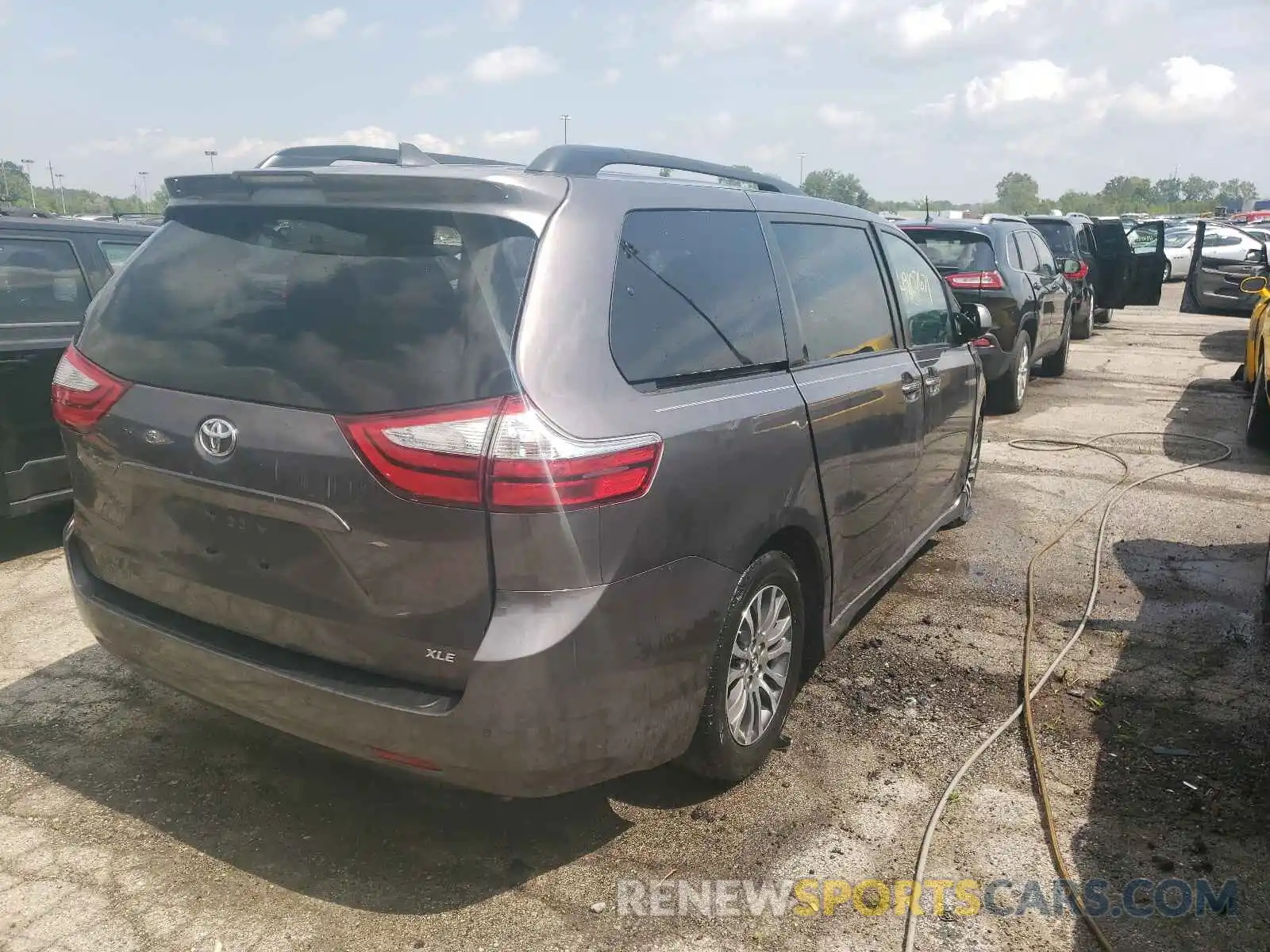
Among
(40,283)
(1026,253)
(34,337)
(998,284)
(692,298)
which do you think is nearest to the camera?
(692,298)

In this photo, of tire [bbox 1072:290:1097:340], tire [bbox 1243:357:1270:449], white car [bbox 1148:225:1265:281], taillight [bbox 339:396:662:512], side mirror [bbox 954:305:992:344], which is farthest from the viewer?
tire [bbox 1072:290:1097:340]

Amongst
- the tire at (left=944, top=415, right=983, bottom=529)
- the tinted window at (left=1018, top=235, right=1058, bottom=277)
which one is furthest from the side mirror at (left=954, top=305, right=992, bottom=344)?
the tinted window at (left=1018, top=235, right=1058, bottom=277)

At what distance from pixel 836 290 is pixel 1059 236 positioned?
527 inches

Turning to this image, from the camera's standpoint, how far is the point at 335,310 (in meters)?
2.42

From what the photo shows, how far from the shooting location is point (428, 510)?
7.43 ft

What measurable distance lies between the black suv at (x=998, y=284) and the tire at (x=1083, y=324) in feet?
17.7

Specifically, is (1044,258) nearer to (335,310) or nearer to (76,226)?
(76,226)

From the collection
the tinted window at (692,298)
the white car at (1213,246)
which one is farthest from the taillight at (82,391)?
the white car at (1213,246)

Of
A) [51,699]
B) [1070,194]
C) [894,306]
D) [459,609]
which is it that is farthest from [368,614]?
[1070,194]

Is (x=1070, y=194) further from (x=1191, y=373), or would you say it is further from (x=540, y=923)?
(x=540, y=923)

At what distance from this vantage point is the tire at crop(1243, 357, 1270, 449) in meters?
7.74

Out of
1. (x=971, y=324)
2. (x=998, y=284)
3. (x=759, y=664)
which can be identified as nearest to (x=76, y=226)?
(x=759, y=664)

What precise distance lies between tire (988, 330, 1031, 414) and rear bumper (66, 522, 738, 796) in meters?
7.58

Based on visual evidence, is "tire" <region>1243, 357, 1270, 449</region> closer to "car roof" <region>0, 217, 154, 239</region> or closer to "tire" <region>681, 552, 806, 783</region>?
"tire" <region>681, 552, 806, 783</region>
